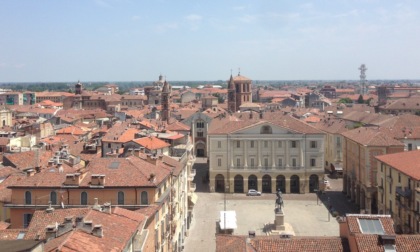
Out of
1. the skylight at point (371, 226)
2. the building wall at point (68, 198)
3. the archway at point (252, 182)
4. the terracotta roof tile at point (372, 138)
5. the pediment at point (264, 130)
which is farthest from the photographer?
the archway at point (252, 182)

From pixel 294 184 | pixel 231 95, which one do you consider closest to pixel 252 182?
pixel 294 184

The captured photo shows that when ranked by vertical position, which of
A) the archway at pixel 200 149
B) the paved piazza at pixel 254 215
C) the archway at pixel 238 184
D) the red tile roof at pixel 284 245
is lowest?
the paved piazza at pixel 254 215

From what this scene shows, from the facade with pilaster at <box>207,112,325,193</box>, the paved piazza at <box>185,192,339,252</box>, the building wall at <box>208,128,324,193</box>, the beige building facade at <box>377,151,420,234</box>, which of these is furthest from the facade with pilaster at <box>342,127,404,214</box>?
the building wall at <box>208,128,324,193</box>

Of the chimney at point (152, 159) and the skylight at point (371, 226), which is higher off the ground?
the chimney at point (152, 159)

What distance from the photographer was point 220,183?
75.6 m

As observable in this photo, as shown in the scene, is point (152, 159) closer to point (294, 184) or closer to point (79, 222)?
point (79, 222)

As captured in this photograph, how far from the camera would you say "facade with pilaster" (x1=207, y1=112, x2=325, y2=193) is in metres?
73.9

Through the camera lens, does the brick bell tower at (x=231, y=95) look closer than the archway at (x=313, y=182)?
No

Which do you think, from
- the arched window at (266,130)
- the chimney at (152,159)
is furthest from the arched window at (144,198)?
the arched window at (266,130)

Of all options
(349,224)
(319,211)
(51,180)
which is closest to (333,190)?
(319,211)

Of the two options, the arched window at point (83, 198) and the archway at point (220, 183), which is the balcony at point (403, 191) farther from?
the archway at point (220, 183)

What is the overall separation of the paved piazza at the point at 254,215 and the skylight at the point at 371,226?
24254 mm

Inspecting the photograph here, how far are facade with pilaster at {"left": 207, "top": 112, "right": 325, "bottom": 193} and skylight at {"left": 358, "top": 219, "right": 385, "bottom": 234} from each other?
1926 inches

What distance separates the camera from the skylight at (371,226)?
24.1 meters
